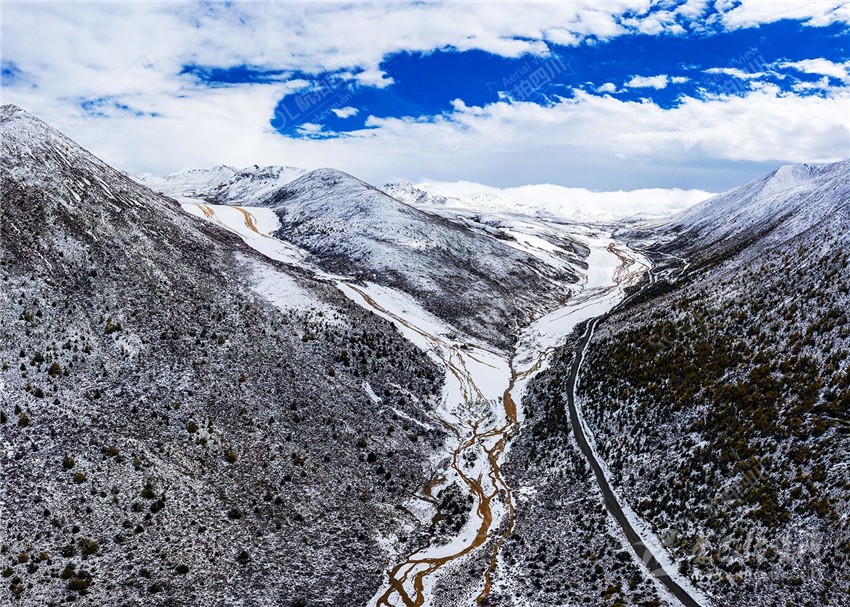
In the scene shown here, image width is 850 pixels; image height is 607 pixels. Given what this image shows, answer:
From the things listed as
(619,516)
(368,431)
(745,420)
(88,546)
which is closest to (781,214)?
(745,420)

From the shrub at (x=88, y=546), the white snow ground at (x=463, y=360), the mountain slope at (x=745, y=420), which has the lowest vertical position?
the white snow ground at (x=463, y=360)

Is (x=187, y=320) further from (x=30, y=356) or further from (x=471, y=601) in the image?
(x=471, y=601)

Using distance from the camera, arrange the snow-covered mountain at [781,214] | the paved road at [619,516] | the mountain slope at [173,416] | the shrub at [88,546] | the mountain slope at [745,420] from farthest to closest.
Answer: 1. the snow-covered mountain at [781,214]
2. the mountain slope at [173,416]
3. the paved road at [619,516]
4. the shrub at [88,546]
5. the mountain slope at [745,420]

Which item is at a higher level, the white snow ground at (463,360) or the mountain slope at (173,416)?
the mountain slope at (173,416)

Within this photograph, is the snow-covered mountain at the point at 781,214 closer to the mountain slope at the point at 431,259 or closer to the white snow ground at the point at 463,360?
the white snow ground at the point at 463,360

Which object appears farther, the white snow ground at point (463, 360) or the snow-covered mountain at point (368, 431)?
the white snow ground at point (463, 360)

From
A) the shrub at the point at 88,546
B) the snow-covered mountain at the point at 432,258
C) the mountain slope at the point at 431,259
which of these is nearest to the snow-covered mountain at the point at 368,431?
the shrub at the point at 88,546

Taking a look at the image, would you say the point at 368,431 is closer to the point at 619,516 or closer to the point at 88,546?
the point at 619,516

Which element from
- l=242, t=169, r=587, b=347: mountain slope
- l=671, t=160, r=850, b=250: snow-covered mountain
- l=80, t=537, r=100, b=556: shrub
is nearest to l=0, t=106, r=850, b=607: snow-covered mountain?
l=80, t=537, r=100, b=556: shrub
